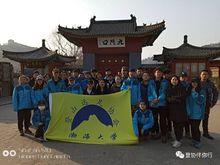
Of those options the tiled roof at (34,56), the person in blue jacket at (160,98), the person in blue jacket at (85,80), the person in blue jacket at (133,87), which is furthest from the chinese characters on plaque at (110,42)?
the person in blue jacket at (160,98)

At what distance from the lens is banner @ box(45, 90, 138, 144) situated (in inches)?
270

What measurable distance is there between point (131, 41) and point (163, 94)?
43.0ft

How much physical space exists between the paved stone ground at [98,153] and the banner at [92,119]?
225 millimetres

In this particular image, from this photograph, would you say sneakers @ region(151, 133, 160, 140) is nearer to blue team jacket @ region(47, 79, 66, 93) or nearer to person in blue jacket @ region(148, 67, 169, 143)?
person in blue jacket @ region(148, 67, 169, 143)

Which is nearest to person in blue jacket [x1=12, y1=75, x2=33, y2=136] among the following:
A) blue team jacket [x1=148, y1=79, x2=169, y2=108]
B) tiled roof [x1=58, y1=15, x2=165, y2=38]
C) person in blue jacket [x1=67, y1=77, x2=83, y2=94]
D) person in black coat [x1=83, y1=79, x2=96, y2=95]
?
person in blue jacket [x1=67, y1=77, x2=83, y2=94]

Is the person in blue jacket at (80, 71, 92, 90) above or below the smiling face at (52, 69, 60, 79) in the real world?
below

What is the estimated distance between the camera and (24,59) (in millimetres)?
24953

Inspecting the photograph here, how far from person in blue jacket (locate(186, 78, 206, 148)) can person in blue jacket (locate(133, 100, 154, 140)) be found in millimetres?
963

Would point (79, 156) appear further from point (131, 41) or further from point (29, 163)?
point (131, 41)

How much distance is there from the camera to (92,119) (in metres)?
7.09

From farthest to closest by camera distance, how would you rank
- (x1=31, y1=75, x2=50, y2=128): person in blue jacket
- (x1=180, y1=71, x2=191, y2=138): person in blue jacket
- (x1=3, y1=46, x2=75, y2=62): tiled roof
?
(x1=3, y1=46, x2=75, y2=62): tiled roof, (x1=31, y1=75, x2=50, y2=128): person in blue jacket, (x1=180, y1=71, x2=191, y2=138): person in blue jacket

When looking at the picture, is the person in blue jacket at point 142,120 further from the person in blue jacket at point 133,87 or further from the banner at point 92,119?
the person in blue jacket at point 133,87

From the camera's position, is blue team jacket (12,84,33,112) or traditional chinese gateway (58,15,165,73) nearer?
blue team jacket (12,84,33,112)

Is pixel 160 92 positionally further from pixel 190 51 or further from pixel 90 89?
pixel 190 51
